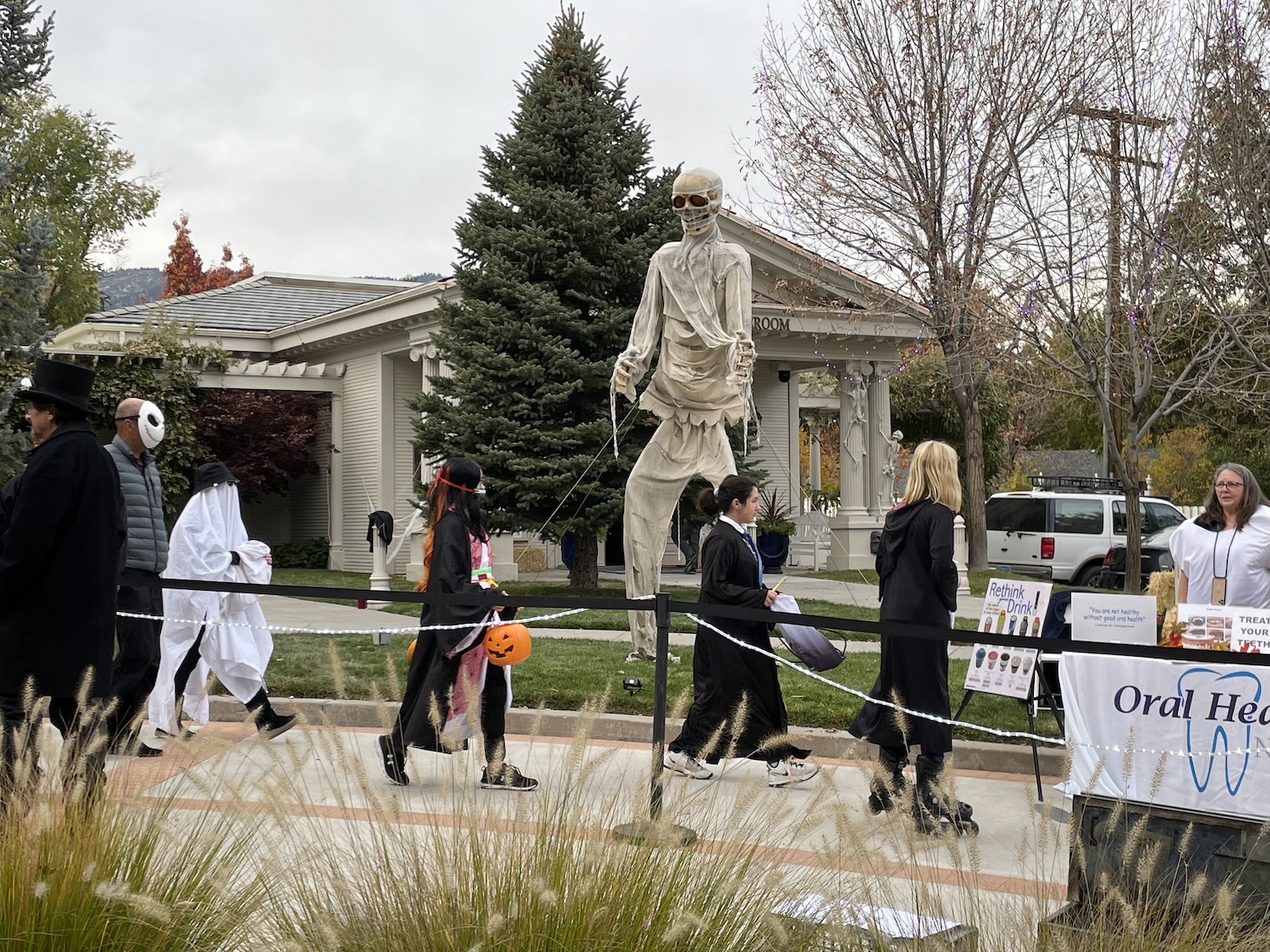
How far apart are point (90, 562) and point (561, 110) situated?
1526cm

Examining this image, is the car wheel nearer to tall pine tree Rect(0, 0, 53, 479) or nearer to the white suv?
the white suv

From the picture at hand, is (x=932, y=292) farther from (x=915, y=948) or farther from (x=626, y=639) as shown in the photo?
(x=915, y=948)

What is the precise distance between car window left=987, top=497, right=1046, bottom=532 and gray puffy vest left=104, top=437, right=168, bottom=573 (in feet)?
65.5

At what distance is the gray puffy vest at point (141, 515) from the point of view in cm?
784

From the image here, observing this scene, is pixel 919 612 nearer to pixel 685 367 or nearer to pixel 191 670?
pixel 685 367

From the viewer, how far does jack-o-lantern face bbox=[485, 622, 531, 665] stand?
22.9 ft

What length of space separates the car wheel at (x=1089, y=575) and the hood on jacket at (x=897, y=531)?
18541mm

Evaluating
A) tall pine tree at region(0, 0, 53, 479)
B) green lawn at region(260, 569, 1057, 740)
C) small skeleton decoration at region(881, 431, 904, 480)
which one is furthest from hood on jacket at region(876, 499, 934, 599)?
small skeleton decoration at region(881, 431, 904, 480)

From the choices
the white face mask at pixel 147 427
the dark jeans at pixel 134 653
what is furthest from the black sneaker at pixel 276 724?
the white face mask at pixel 147 427

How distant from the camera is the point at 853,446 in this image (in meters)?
26.7

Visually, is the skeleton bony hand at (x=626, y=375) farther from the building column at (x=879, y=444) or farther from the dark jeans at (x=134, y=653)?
the building column at (x=879, y=444)

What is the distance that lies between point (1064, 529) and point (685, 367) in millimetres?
16221

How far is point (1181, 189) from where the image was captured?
1534cm

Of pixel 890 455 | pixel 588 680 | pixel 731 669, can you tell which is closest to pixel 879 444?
pixel 890 455
